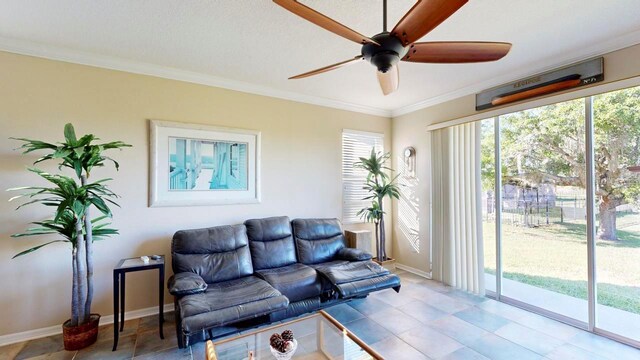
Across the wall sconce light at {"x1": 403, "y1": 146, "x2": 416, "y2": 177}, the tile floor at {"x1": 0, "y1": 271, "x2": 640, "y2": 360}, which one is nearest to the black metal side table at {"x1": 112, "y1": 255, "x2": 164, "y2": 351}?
the tile floor at {"x1": 0, "y1": 271, "x2": 640, "y2": 360}

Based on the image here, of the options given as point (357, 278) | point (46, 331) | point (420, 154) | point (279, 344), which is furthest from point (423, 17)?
point (46, 331)

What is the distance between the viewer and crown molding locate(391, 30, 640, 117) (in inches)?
95.6

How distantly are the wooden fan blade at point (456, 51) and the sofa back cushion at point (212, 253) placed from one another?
251 cm

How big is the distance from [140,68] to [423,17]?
295 centimetres

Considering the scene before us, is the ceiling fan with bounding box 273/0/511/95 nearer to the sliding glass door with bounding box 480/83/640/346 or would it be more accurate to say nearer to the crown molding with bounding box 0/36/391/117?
the sliding glass door with bounding box 480/83/640/346

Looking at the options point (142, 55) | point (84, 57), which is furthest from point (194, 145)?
point (84, 57)

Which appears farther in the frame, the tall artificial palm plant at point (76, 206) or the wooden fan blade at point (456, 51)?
A: the tall artificial palm plant at point (76, 206)

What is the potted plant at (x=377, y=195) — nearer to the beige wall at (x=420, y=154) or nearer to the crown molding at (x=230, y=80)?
the beige wall at (x=420, y=154)

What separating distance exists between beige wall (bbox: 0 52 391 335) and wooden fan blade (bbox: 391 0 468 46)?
251 cm

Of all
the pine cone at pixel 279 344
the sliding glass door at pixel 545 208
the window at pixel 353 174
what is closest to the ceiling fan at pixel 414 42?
the pine cone at pixel 279 344

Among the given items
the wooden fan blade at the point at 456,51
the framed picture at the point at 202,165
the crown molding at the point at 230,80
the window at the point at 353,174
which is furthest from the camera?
the window at the point at 353,174

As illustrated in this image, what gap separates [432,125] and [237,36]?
292 cm

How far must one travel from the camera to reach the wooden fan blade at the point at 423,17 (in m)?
1.28

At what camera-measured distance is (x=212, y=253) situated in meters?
2.99
